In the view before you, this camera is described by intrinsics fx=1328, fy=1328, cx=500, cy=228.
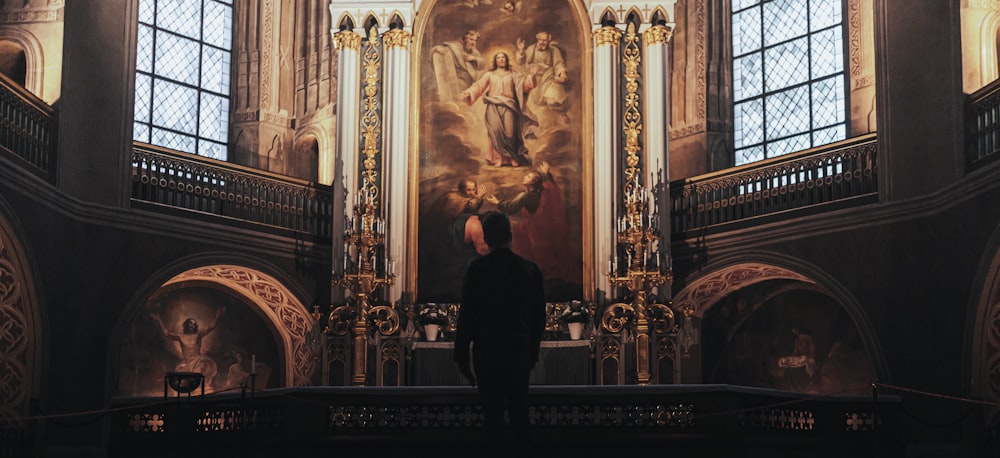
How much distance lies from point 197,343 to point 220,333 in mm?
417

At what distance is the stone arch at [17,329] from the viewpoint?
51.2 feet

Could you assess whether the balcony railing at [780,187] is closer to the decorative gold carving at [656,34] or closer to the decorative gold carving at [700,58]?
the decorative gold carving at [656,34]

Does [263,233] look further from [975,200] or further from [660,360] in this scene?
[975,200]

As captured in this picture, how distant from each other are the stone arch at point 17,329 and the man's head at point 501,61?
7.81m

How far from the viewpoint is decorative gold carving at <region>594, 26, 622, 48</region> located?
20109 millimetres

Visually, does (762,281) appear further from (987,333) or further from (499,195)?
(987,333)

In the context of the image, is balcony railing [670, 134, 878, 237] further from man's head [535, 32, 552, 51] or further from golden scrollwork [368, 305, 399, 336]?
golden scrollwork [368, 305, 399, 336]

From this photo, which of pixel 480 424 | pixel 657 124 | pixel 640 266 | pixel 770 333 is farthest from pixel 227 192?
pixel 480 424

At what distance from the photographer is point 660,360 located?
61.9ft

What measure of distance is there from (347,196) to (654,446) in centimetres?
1040

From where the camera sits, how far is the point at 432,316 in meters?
19.3

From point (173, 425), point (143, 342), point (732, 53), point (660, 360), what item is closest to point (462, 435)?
point (173, 425)

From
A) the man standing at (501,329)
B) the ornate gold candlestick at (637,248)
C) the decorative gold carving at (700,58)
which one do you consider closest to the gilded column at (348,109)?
the ornate gold candlestick at (637,248)

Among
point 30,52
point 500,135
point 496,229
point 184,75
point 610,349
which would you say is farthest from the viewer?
point 184,75
